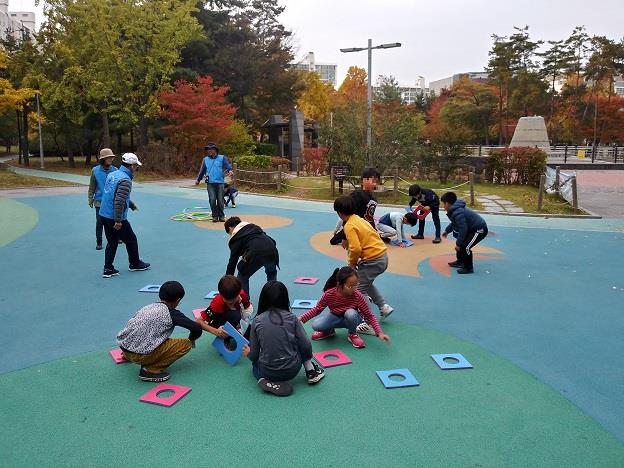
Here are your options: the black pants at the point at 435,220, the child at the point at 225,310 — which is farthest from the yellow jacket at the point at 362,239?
the black pants at the point at 435,220

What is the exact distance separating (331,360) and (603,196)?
16634 millimetres

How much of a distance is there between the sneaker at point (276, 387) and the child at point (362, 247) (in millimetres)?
1657

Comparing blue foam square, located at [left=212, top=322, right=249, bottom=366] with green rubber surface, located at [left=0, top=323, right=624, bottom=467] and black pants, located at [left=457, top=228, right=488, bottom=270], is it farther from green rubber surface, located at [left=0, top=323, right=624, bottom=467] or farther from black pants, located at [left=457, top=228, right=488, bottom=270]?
black pants, located at [left=457, top=228, right=488, bottom=270]

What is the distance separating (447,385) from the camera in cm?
423

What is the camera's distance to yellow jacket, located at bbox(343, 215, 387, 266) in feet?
17.4

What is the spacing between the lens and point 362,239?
5.39m

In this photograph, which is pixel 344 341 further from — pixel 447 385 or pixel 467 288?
pixel 467 288

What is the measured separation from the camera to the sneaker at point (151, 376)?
4.25m

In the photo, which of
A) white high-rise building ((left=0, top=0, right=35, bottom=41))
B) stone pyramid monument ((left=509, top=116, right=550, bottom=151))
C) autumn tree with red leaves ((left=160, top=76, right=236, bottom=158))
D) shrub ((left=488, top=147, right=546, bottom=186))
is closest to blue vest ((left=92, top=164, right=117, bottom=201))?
shrub ((left=488, top=147, right=546, bottom=186))

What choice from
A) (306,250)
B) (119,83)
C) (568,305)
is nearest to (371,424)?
(568,305)

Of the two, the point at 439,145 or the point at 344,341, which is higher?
the point at 439,145

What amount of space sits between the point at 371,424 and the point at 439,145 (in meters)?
18.2

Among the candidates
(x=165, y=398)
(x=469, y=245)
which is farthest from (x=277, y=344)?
(x=469, y=245)

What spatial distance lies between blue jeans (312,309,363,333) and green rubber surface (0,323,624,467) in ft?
1.30
